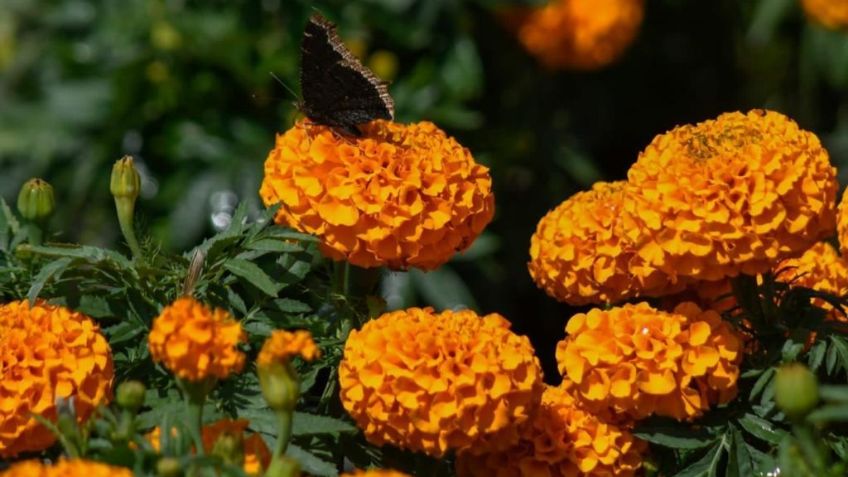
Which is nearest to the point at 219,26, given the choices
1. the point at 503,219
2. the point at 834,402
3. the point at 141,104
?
the point at 141,104

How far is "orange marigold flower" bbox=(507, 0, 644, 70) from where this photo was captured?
Answer: 136 inches

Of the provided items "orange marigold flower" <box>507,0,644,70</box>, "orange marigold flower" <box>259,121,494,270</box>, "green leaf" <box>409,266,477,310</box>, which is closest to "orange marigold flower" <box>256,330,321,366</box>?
"orange marigold flower" <box>259,121,494,270</box>

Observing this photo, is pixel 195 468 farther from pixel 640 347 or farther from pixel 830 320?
pixel 830 320

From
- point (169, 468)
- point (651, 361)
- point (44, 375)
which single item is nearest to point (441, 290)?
point (651, 361)

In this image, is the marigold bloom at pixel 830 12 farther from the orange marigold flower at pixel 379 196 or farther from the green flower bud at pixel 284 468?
the green flower bud at pixel 284 468

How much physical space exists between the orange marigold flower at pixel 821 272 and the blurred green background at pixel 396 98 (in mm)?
1136

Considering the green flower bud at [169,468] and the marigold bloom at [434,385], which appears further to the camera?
the marigold bloom at [434,385]

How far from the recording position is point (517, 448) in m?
1.56

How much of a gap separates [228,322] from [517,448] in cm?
38

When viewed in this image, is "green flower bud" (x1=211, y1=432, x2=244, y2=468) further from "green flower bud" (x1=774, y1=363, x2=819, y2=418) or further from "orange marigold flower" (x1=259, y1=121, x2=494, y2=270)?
"green flower bud" (x1=774, y1=363, x2=819, y2=418)

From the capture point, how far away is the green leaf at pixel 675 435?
1495 millimetres

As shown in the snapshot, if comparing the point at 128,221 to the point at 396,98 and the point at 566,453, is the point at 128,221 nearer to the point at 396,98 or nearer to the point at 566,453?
the point at 566,453

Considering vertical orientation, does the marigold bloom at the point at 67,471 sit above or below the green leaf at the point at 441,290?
above

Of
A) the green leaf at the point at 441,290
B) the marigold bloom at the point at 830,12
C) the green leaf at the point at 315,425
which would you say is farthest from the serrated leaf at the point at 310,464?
the marigold bloom at the point at 830,12
